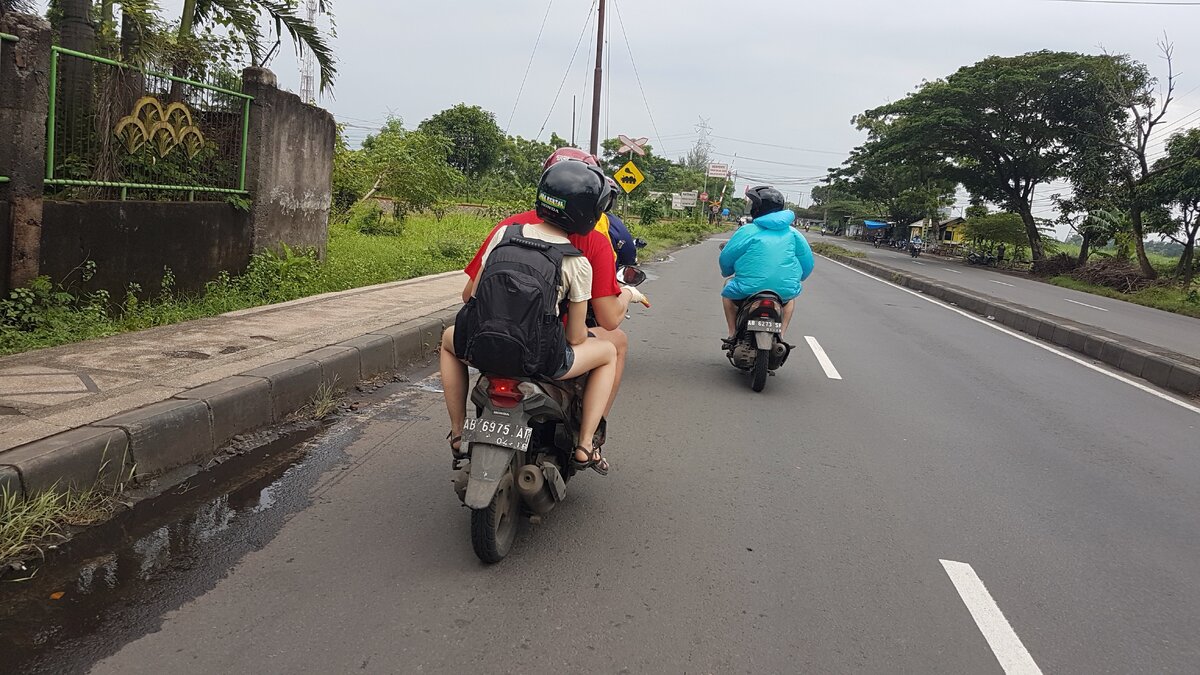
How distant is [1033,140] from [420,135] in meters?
26.6

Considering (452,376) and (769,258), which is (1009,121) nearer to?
(769,258)

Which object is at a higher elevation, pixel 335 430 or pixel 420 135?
pixel 420 135

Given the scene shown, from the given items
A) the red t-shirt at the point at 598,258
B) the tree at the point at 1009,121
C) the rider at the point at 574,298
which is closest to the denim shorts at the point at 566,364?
the rider at the point at 574,298

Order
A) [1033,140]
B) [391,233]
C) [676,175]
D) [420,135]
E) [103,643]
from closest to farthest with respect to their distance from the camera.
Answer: [103,643], [391,233], [420,135], [1033,140], [676,175]

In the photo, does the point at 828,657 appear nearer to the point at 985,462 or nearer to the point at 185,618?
the point at 185,618

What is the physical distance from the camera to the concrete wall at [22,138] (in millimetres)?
5594

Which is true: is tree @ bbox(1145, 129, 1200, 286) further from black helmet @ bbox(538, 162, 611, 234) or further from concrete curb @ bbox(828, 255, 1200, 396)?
black helmet @ bbox(538, 162, 611, 234)

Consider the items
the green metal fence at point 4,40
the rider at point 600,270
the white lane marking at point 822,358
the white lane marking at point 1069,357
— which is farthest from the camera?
the white lane marking at point 1069,357

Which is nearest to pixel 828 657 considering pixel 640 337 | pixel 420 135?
pixel 640 337

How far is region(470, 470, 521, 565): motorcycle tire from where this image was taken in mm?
3070

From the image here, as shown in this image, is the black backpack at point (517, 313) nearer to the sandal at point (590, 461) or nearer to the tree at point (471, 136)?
the sandal at point (590, 461)

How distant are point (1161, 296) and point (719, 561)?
25.1 metres

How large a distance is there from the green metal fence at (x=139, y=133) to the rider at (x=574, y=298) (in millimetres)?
4332

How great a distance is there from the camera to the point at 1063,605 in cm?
320
